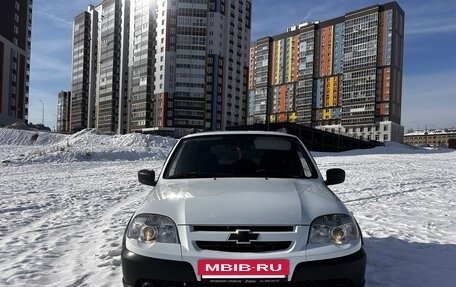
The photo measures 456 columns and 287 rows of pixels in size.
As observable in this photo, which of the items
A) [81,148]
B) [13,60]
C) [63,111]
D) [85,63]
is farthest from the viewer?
[63,111]

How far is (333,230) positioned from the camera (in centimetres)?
281

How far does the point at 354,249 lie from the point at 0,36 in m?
81.8

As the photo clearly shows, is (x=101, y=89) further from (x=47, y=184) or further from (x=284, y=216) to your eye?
(x=284, y=216)

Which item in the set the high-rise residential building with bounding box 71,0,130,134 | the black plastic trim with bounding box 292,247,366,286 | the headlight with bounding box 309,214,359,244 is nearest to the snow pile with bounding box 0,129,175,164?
the headlight with bounding box 309,214,359,244

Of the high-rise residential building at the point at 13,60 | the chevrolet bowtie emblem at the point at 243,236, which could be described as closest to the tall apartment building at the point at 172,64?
the high-rise residential building at the point at 13,60

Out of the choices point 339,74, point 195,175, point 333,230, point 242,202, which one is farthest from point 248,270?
point 339,74

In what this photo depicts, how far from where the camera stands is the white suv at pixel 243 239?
255cm

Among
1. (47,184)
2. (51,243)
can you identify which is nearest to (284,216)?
(51,243)

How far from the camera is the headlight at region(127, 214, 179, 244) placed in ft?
9.10

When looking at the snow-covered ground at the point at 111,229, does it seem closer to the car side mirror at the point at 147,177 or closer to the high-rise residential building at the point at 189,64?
the car side mirror at the point at 147,177

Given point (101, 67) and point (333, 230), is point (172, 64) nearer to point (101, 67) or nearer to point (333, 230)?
point (101, 67)

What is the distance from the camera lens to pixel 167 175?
13.2 feet

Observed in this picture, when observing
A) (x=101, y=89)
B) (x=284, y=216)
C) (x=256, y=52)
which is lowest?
(x=284, y=216)

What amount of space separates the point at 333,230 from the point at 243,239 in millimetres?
673
